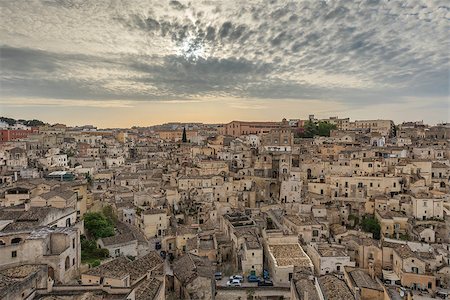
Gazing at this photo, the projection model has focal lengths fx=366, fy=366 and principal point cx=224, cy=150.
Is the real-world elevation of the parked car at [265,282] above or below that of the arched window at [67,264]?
below

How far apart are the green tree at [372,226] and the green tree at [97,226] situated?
1613 centimetres

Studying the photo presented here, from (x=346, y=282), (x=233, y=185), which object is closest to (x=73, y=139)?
(x=233, y=185)

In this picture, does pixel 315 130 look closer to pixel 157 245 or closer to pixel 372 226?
pixel 372 226

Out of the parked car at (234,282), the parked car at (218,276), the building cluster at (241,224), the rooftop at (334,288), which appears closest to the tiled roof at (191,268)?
the building cluster at (241,224)

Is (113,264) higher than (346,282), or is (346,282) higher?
(113,264)

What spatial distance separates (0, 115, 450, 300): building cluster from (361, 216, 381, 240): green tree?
90 mm

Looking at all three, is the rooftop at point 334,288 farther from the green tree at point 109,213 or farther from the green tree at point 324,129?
the green tree at point 324,129

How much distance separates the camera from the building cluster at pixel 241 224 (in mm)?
14102

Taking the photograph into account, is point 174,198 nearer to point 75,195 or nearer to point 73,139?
point 75,195

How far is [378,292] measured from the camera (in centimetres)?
1378

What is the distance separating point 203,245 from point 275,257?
4382 mm

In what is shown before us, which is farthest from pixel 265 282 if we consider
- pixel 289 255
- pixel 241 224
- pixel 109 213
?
pixel 109 213

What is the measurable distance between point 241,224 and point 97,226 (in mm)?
8372

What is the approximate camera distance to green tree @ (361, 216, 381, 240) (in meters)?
23.6
